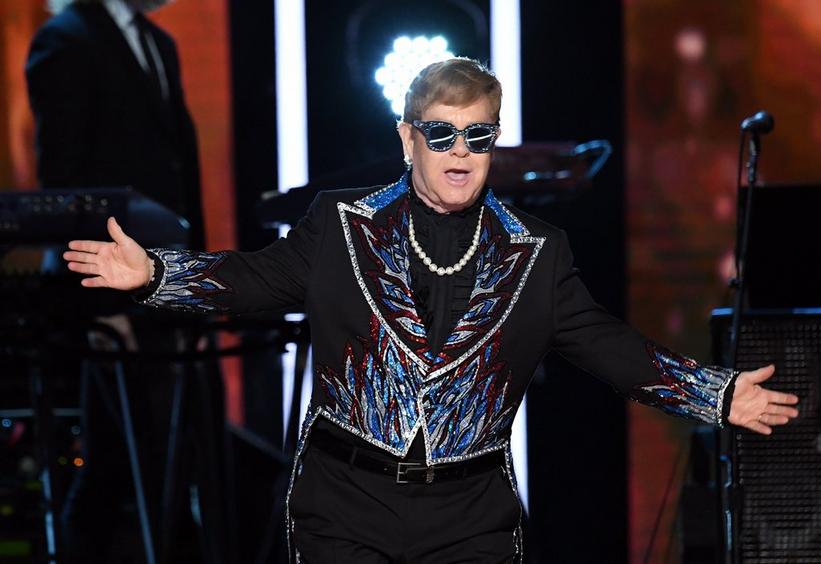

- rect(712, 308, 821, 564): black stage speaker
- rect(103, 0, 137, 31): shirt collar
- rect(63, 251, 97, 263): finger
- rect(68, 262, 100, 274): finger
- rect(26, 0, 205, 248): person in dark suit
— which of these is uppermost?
rect(103, 0, 137, 31): shirt collar

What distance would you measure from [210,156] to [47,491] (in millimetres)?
1882

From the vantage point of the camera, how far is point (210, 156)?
534 cm

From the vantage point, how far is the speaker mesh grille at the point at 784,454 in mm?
3420

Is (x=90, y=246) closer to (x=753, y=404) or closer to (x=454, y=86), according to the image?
(x=454, y=86)

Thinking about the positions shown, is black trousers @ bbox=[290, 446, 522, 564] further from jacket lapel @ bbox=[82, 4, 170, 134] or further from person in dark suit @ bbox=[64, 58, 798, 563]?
jacket lapel @ bbox=[82, 4, 170, 134]

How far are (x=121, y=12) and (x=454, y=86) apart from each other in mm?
2442

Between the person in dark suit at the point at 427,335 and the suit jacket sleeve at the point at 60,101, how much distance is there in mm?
1818

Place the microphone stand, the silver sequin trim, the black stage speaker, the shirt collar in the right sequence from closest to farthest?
the silver sequin trim → the microphone stand → the black stage speaker → the shirt collar

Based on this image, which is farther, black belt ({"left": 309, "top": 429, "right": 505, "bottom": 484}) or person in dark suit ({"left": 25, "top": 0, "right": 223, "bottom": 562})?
person in dark suit ({"left": 25, "top": 0, "right": 223, "bottom": 562})

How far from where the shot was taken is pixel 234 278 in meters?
2.56

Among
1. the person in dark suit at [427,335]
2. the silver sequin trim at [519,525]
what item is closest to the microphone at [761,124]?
the person in dark suit at [427,335]

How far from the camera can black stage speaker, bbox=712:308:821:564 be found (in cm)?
342

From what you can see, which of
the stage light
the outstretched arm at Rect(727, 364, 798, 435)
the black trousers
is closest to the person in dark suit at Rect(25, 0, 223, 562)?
the stage light

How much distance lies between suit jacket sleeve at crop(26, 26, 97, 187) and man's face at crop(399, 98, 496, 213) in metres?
2.04
